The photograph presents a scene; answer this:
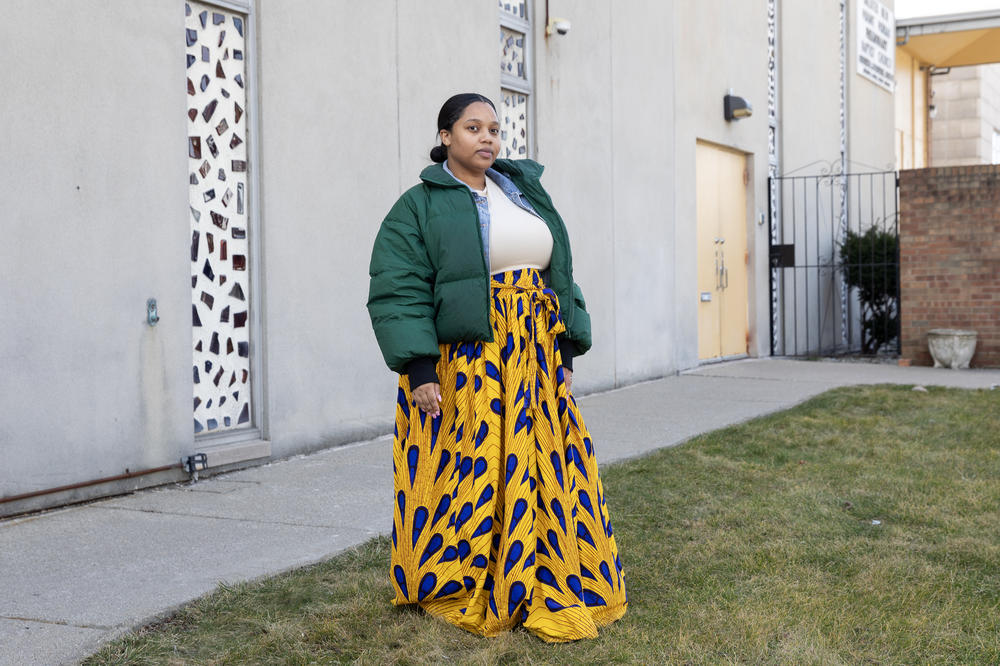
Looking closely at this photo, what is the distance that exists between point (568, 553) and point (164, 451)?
3.05 metres

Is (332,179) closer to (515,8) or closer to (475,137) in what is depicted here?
(515,8)

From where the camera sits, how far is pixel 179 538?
465 centimetres

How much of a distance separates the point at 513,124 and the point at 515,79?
372 millimetres

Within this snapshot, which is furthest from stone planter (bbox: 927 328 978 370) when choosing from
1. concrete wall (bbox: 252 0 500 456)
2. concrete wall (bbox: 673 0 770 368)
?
concrete wall (bbox: 252 0 500 456)

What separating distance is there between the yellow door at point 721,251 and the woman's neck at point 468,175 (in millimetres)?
8953

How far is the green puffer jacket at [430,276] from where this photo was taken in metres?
3.33

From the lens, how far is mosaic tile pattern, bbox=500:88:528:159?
29.5 feet

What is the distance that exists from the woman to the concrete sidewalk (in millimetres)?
959

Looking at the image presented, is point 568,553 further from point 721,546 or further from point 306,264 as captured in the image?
point 306,264

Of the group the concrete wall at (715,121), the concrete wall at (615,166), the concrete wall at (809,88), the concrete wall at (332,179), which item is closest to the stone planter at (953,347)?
the concrete wall at (715,121)

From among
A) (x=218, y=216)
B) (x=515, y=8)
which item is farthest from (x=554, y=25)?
(x=218, y=216)

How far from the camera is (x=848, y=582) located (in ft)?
12.9

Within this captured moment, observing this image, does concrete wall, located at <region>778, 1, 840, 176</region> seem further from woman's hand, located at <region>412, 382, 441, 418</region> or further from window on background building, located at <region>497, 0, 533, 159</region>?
woman's hand, located at <region>412, 382, 441, 418</region>

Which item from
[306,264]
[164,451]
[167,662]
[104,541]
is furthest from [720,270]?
[167,662]
